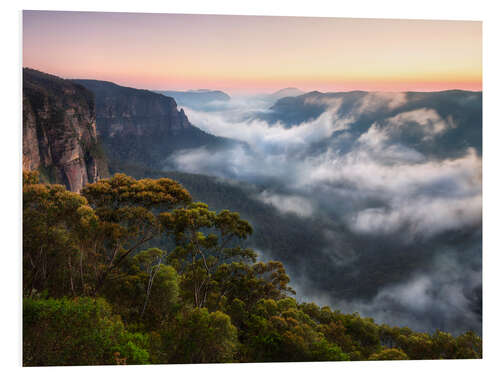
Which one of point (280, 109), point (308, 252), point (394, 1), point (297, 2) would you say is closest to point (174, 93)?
point (280, 109)

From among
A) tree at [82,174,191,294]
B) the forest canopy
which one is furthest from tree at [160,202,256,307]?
tree at [82,174,191,294]

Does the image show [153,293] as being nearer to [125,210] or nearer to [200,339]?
[200,339]

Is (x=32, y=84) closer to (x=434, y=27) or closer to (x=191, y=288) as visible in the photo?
(x=191, y=288)

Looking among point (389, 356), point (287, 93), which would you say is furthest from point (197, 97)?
point (389, 356)

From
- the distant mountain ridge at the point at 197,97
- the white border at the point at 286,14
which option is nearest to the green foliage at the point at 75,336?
the white border at the point at 286,14

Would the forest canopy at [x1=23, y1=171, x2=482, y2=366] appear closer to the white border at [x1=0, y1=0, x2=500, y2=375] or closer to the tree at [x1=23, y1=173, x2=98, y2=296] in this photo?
the tree at [x1=23, y1=173, x2=98, y2=296]

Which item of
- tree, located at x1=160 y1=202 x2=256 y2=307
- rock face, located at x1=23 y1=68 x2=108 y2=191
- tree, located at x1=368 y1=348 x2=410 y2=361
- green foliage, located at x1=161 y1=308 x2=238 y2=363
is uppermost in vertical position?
rock face, located at x1=23 y1=68 x2=108 y2=191

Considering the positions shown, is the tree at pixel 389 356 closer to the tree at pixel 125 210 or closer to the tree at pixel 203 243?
the tree at pixel 203 243
